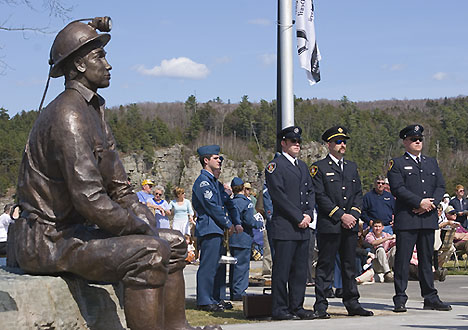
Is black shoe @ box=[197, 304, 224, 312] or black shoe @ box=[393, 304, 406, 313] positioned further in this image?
black shoe @ box=[197, 304, 224, 312]

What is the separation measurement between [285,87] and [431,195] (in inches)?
96.7

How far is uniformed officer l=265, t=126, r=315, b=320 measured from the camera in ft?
29.2

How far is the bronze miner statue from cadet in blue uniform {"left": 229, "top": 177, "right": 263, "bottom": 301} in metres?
5.70

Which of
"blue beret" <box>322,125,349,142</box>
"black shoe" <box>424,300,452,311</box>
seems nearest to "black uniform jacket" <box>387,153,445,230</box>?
"blue beret" <box>322,125,349,142</box>

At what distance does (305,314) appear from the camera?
895cm

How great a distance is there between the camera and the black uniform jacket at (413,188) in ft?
32.1

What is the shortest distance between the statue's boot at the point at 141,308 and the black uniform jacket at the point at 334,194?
4.58 metres

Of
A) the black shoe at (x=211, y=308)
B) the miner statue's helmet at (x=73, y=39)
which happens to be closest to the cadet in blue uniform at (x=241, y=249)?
the black shoe at (x=211, y=308)

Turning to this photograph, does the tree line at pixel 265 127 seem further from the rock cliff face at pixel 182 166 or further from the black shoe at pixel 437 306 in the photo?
the black shoe at pixel 437 306

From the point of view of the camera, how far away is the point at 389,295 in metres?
11.7

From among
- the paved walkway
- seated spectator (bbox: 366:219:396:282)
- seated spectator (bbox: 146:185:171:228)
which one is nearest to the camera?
the paved walkway

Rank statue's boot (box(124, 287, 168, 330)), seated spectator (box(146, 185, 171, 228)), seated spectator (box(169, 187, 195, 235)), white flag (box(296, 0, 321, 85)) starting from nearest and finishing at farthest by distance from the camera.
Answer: statue's boot (box(124, 287, 168, 330))
white flag (box(296, 0, 321, 85))
seated spectator (box(146, 185, 171, 228))
seated spectator (box(169, 187, 195, 235))

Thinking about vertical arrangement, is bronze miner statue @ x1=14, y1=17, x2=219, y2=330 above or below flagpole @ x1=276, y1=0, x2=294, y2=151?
below

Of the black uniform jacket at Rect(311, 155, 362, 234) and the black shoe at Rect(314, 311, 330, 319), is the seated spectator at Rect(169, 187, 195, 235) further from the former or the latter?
the black shoe at Rect(314, 311, 330, 319)
